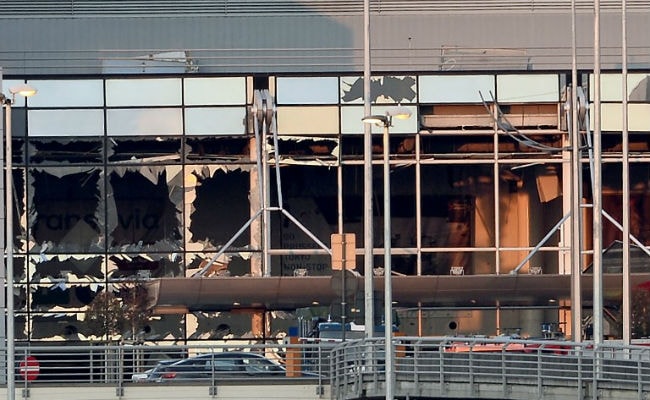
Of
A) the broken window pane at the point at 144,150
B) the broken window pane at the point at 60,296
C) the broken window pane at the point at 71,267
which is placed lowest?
the broken window pane at the point at 60,296

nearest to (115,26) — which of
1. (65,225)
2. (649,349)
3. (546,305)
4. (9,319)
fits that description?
(65,225)

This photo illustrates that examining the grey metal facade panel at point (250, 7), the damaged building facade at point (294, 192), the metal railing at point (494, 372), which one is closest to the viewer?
the metal railing at point (494, 372)

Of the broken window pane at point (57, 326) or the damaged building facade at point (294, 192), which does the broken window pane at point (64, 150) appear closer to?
the damaged building facade at point (294, 192)

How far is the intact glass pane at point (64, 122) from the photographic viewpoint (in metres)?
54.0

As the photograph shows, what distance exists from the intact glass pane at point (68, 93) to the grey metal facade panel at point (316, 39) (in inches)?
107

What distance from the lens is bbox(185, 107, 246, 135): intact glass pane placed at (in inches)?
2121

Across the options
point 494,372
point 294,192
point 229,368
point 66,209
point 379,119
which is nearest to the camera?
point 379,119

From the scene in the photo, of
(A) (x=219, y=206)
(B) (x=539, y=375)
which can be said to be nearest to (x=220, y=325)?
(A) (x=219, y=206)

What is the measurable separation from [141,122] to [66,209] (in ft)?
10.6

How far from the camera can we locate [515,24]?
193 ft

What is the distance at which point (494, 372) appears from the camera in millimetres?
34438

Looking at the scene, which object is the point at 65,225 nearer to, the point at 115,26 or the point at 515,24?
the point at 115,26

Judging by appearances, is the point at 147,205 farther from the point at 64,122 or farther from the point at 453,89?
the point at 453,89

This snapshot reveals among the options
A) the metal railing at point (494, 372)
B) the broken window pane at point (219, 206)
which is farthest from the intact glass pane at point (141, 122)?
the metal railing at point (494, 372)
